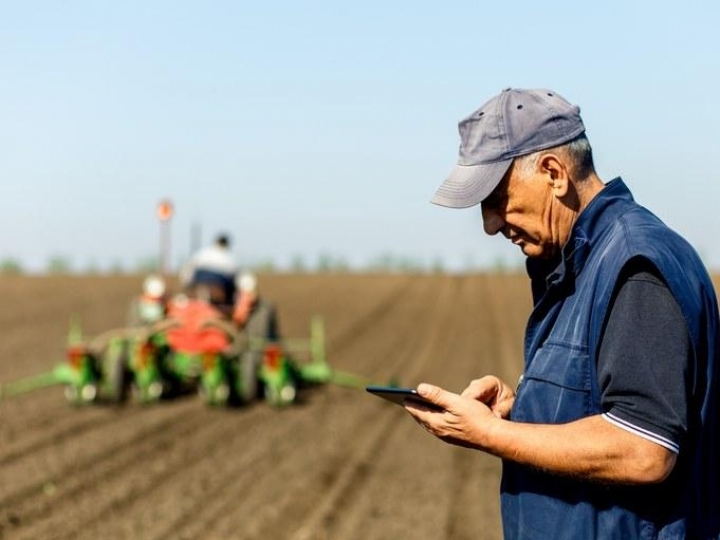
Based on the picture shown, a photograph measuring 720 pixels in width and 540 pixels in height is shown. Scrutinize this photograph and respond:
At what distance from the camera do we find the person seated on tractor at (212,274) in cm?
1293

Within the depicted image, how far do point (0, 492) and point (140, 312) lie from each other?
19.7 ft

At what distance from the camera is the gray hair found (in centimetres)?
241

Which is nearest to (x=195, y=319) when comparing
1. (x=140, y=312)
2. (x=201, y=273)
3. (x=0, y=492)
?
(x=201, y=273)

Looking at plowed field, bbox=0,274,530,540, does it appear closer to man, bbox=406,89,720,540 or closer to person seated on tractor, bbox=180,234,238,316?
person seated on tractor, bbox=180,234,238,316

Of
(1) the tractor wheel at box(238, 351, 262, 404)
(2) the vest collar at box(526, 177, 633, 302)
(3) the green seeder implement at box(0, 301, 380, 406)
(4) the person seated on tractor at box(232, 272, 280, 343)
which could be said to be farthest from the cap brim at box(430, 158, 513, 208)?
(4) the person seated on tractor at box(232, 272, 280, 343)

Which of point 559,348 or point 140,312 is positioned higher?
point 559,348

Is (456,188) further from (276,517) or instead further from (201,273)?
(201,273)

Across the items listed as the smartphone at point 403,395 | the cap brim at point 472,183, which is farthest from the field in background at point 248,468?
the cap brim at point 472,183

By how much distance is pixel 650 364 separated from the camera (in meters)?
2.18

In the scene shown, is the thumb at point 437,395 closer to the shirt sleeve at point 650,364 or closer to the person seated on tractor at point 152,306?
the shirt sleeve at point 650,364

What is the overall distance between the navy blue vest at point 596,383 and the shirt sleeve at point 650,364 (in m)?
0.03

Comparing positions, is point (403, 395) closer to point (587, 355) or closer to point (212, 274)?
point (587, 355)

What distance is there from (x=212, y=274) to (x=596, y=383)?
10.8m

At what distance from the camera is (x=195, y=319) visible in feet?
40.1
